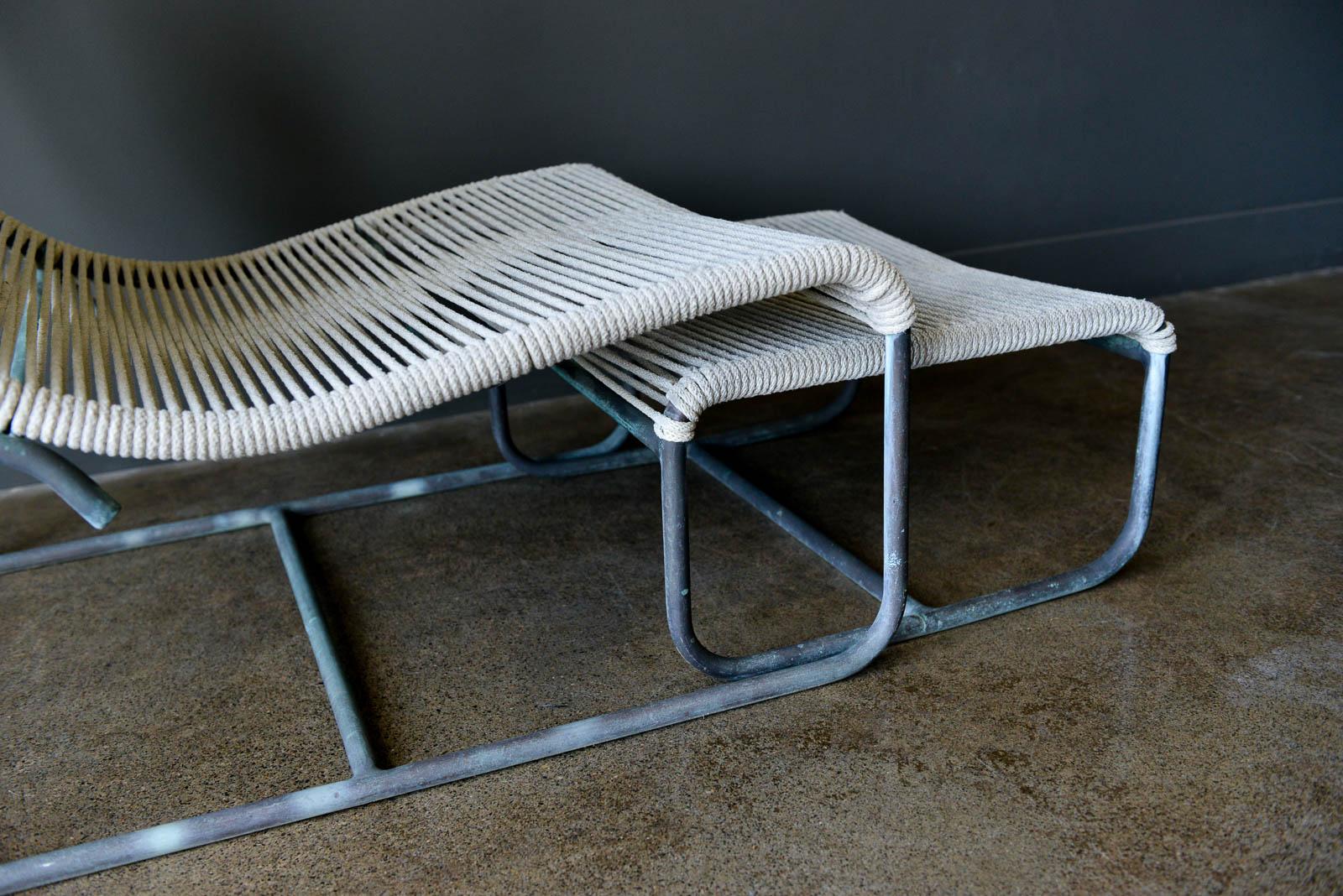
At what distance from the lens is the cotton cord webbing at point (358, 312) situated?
0.98 m

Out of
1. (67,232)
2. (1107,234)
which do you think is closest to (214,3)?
(67,232)

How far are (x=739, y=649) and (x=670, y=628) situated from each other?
16cm

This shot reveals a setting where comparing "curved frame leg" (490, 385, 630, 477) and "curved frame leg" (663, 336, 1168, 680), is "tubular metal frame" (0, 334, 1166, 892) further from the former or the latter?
"curved frame leg" (490, 385, 630, 477)

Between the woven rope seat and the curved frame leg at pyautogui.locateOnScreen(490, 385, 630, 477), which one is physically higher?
the woven rope seat

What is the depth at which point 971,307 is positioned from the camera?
4.16 feet

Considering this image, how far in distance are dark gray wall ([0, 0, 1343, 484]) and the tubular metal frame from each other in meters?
0.67

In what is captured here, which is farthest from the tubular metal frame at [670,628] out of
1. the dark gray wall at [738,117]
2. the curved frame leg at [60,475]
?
the dark gray wall at [738,117]

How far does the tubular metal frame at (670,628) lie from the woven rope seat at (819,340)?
4cm

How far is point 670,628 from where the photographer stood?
3.91ft

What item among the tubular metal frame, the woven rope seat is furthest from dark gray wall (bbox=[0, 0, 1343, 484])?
the woven rope seat

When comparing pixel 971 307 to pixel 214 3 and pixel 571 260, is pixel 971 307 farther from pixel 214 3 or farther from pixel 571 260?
pixel 214 3

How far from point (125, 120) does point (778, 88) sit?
1192mm

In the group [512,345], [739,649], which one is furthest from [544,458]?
[512,345]

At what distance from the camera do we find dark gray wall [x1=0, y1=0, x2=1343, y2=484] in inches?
72.3
